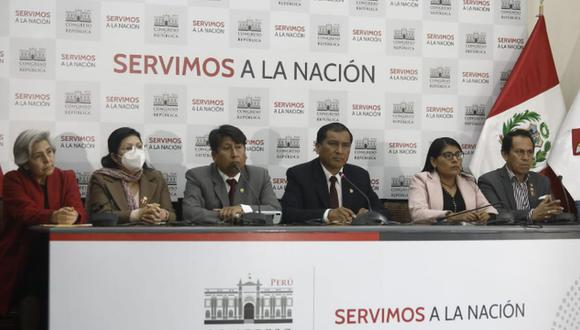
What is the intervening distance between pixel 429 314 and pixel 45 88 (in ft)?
9.69

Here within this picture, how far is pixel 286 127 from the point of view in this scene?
472cm

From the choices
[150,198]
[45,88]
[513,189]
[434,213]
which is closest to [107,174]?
[150,198]

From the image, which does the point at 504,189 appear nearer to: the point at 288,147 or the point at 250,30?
the point at 288,147

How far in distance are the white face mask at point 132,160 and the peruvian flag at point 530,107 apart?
242 centimetres

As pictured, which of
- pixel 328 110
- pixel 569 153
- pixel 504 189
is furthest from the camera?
pixel 569 153

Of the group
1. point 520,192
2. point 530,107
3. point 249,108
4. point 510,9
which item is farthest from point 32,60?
point 530,107

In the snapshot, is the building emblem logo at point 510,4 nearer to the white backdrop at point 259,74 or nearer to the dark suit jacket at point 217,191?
the white backdrop at point 259,74

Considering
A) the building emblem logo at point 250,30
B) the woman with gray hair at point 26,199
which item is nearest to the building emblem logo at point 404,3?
the building emblem logo at point 250,30

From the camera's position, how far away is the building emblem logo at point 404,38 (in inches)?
191

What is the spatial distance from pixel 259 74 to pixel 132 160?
1.26 metres

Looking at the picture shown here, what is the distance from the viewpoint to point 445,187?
410 centimetres

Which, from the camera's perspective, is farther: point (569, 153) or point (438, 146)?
point (569, 153)

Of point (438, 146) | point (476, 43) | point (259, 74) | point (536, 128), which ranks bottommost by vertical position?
point (438, 146)

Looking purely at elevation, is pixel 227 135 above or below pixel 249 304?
above
